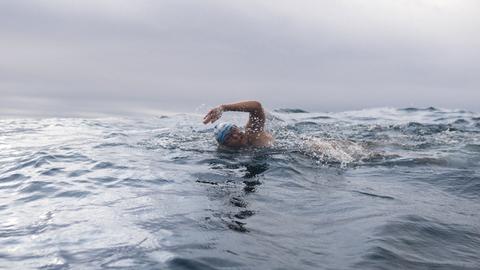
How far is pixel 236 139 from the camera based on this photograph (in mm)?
10055

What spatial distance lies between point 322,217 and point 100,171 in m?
4.14

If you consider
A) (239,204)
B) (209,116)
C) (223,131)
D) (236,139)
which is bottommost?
(239,204)

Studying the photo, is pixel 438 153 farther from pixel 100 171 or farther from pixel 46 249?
pixel 46 249

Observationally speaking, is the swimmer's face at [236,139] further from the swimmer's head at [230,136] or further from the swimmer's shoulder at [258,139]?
the swimmer's shoulder at [258,139]

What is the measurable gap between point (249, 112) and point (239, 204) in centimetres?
393

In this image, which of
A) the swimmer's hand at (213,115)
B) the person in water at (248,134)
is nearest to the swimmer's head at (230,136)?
the person in water at (248,134)

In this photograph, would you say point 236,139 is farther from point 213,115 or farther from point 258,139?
point 213,115

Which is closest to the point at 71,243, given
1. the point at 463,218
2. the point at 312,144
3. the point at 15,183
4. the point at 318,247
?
the point at 318,247

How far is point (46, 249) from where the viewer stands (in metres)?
4.53

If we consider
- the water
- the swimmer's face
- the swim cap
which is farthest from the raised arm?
the water

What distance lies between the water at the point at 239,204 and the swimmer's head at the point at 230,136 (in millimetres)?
268

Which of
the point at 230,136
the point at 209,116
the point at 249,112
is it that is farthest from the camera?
the point at 230,136

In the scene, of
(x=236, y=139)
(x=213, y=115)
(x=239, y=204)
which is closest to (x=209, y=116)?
(x=213, y=115)

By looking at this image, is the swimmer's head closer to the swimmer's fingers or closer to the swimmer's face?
the swimmer's face
